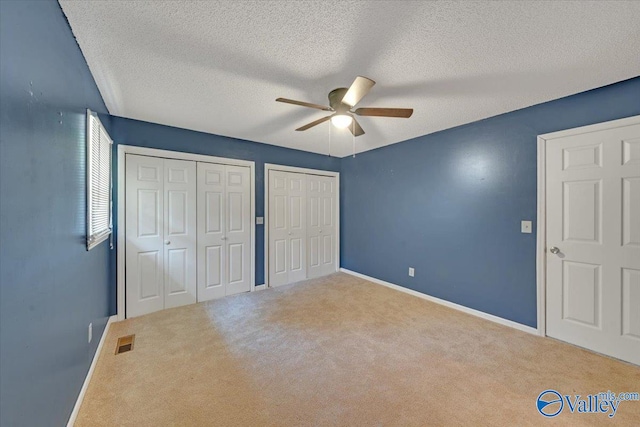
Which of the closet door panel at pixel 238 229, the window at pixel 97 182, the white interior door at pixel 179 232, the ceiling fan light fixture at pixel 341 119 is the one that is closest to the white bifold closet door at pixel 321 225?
the closet door panel at pixel 238 229

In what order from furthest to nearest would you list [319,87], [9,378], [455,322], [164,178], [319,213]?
[319,213] < [164,178] < [455,322] < [319,87] < [9,378]

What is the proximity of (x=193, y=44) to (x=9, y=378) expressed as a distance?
1931 millimetres

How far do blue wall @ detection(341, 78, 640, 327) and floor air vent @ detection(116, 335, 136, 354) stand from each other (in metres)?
3.43

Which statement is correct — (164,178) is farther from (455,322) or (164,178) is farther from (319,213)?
(455,322)

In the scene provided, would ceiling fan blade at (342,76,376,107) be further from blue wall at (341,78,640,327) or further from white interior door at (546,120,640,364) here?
white interior door at (546,120,640,364)

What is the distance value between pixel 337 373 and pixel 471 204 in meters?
2.51

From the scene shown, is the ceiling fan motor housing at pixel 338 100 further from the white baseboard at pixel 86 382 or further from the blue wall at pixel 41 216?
the white baseboard at pixel 86 382

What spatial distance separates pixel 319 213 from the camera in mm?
4809

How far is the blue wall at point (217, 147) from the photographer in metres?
2.99

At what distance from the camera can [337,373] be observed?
196cm

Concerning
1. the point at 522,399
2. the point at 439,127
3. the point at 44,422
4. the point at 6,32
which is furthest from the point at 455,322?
the point at 6,32

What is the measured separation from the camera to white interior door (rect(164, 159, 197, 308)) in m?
3.23

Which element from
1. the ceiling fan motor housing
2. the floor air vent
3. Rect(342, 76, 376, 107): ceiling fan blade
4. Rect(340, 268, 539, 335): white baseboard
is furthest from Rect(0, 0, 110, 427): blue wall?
Rect(340, 268, 539, 335): white baseboard

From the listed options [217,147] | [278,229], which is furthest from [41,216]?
[278,229]
